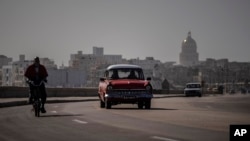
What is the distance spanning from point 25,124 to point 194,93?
182 ft

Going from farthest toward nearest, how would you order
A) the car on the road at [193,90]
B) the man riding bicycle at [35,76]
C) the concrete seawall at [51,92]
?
the car on the road at [193,90], the concrete seawall at [51,92], the man riding bicycle at [35,76]

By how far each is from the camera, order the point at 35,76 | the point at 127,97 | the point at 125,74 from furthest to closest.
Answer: the point at 125,74
the point at 127,97
the point at 35,76

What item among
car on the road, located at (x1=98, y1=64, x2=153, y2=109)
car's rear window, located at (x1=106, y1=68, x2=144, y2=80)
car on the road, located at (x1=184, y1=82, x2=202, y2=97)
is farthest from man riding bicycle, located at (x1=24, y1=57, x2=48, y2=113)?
car on the road, located at (x1=184, y1=82, x2=202, y2=97)

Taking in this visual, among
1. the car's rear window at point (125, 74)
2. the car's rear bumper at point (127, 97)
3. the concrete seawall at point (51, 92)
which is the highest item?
the car's rear window at point (125, 74)

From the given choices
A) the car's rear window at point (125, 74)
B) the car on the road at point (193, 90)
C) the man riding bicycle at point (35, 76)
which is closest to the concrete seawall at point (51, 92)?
the car on the road at point (193, 90)

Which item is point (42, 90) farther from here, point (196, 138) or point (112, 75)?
point (196, 138)

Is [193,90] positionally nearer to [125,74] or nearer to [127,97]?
[125,74]

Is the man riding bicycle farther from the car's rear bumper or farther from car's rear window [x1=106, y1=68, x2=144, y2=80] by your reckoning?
car's rear window [x1=106, y1=68, x2=144, y2=80]

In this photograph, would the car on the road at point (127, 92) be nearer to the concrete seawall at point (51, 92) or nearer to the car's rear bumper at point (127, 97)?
the car's rear bumper at point (127, 97)

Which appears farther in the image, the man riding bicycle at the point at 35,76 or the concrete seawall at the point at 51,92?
the concrete seawall at the point at 51,92

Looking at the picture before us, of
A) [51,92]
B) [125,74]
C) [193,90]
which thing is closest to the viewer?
[125,74]

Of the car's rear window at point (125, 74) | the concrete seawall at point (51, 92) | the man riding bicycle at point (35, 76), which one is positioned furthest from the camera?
the concrete seawall at point (51, 92)

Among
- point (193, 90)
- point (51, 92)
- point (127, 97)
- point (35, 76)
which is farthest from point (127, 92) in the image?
point (193, 90)

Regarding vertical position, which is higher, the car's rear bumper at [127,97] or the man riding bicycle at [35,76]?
the man riding bicycle at [35,76]
